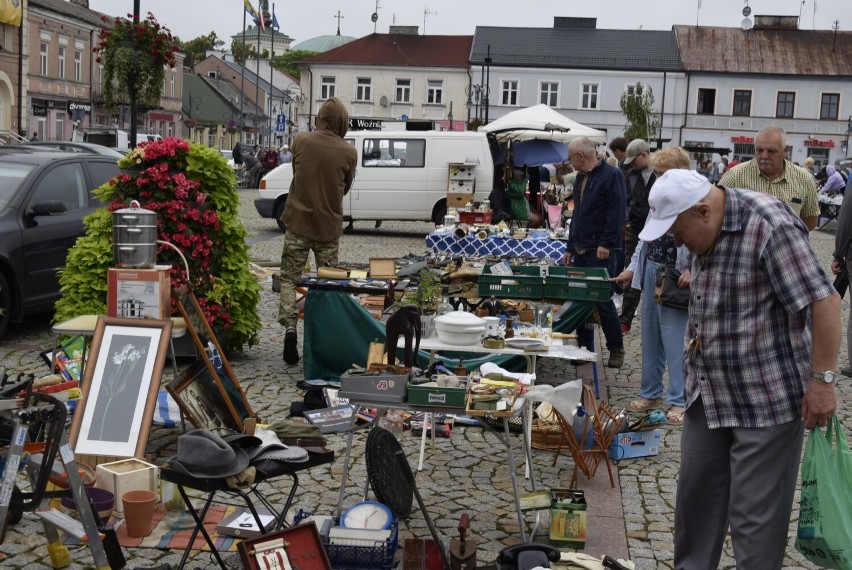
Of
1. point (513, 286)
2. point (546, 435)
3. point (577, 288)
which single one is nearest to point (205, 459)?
point (546, 435)

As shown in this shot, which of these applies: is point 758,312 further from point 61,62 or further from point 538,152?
point 61,62

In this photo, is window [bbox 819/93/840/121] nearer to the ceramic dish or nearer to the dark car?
the dark car

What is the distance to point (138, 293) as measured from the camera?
5746 mm

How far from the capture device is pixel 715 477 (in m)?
3.80

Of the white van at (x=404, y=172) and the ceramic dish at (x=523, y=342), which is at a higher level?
the white van at (x=404, y=172)

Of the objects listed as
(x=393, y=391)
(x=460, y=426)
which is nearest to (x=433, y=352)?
(x=460, y=426)

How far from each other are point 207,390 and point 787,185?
3912 millimetres

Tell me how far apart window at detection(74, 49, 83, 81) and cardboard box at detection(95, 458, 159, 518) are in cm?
5229

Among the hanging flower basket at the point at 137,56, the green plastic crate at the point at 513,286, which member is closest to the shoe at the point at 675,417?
the green plastic crate at the point at 513,286

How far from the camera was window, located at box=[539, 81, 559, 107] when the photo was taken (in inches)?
2466

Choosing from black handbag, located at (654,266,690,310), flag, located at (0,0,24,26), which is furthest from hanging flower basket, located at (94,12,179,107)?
flag, located at (0,0,24,26)

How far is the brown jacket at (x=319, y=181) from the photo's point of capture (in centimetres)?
858

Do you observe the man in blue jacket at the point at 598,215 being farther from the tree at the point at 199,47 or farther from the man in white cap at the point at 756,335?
the tree at the point at 199,47

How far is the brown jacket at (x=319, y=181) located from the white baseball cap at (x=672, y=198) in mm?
5287
